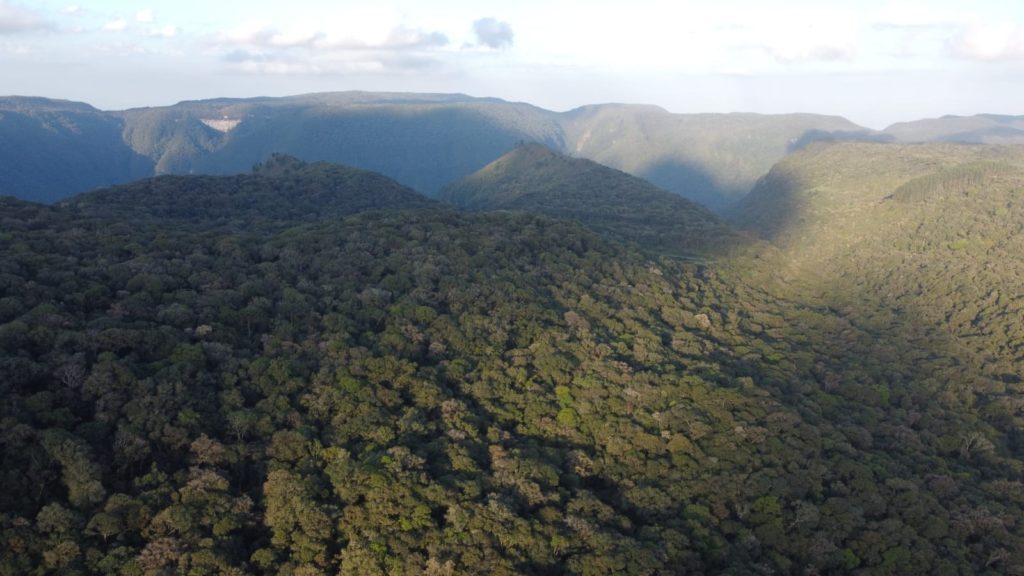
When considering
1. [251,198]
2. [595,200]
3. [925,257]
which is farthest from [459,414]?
[595,200]

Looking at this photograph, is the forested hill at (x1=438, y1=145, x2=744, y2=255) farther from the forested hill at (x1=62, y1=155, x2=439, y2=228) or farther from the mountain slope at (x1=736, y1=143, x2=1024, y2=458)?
the forested hill at (x1=62, y1=155, x2=439, y2=228)

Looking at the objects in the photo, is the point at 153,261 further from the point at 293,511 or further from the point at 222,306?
the point at 293,511

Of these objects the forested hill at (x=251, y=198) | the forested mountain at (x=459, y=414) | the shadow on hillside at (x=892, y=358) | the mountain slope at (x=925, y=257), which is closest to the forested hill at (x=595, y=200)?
the shadow on hillside at (x=892, y=358)

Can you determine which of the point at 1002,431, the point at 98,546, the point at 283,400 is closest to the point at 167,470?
the point at 98,546

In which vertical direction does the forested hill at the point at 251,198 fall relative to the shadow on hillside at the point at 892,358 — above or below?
above

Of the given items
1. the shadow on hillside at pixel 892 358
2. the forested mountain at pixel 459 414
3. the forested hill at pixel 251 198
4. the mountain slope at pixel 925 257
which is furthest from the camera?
the forested hill at pixel 251 198

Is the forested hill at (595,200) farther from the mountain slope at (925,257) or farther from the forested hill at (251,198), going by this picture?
the forested hill at (251,198)

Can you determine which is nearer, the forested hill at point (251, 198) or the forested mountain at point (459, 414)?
the forested mountain at point (459, 414)
